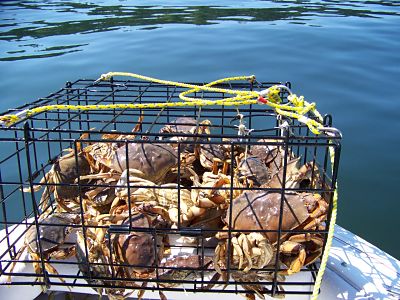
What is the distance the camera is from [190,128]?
260cm

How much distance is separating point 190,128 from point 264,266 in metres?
1.26

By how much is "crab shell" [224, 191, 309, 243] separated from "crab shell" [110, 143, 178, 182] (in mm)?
522

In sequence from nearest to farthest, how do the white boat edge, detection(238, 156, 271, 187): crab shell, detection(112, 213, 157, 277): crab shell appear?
detection(112, 213, 157, 277): crab shell < the white boat edge < detection(238, 156, 271, 187): crab shell

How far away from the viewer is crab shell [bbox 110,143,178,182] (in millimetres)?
2009

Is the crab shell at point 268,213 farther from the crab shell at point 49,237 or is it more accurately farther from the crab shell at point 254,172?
the crab shell at point 49,237

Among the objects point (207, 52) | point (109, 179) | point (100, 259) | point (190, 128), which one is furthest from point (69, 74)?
point (100, 259)

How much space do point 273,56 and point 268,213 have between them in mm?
5379

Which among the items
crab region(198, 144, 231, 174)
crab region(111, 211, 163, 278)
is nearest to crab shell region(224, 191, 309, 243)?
crab region(111, 211, 163, 278)

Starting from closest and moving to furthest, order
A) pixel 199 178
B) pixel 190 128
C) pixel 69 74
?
1. pixel 199 178
2. pixel 190 128
3. pixel 69 74

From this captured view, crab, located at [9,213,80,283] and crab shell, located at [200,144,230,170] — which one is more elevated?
crab shell, located at [200,144,230,170]

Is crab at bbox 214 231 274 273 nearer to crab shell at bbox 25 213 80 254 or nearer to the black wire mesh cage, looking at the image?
the black wire mesh cage

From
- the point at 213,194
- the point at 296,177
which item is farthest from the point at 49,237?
the point at 296,177

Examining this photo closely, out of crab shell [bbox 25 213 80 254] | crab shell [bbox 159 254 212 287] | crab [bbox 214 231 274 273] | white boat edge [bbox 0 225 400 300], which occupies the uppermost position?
crab [bbox 214 231 274 273]

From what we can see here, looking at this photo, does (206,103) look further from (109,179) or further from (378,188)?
(378,188)
